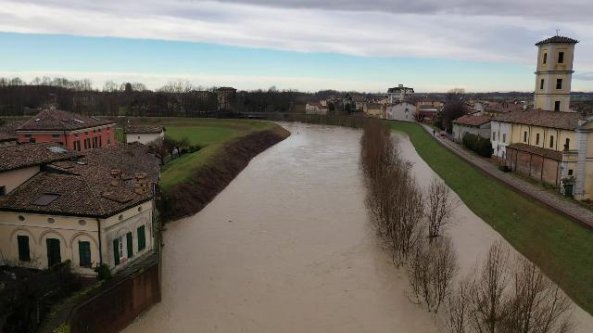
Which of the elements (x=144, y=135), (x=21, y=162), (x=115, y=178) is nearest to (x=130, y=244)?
(x=115, y=178)

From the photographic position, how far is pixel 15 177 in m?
18.2

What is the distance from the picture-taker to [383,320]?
1666cm

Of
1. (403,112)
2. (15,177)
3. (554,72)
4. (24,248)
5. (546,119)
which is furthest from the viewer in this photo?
(403,112)

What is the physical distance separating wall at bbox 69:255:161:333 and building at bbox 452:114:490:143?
42129 mm

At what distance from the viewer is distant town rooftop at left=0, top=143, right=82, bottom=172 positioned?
18.2 m

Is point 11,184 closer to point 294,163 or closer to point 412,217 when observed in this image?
→ point 412,217

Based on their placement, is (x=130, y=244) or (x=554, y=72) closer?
(x=130, y=244)

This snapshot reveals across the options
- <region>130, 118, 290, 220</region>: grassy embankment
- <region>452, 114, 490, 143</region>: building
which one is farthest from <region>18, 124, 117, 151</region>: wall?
<region>452, 114, 490, 143</region>: building

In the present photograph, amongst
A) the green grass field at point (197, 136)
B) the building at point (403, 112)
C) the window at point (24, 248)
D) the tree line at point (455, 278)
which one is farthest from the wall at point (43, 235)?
the building at point (403, 112)

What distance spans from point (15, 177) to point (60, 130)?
1731cm

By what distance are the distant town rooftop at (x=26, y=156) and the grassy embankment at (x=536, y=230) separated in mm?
17616

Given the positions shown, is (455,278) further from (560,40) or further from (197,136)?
(197,136)

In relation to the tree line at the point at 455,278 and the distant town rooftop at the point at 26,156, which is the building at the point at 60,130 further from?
the tree line at the point at 455,278

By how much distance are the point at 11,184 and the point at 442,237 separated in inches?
727
